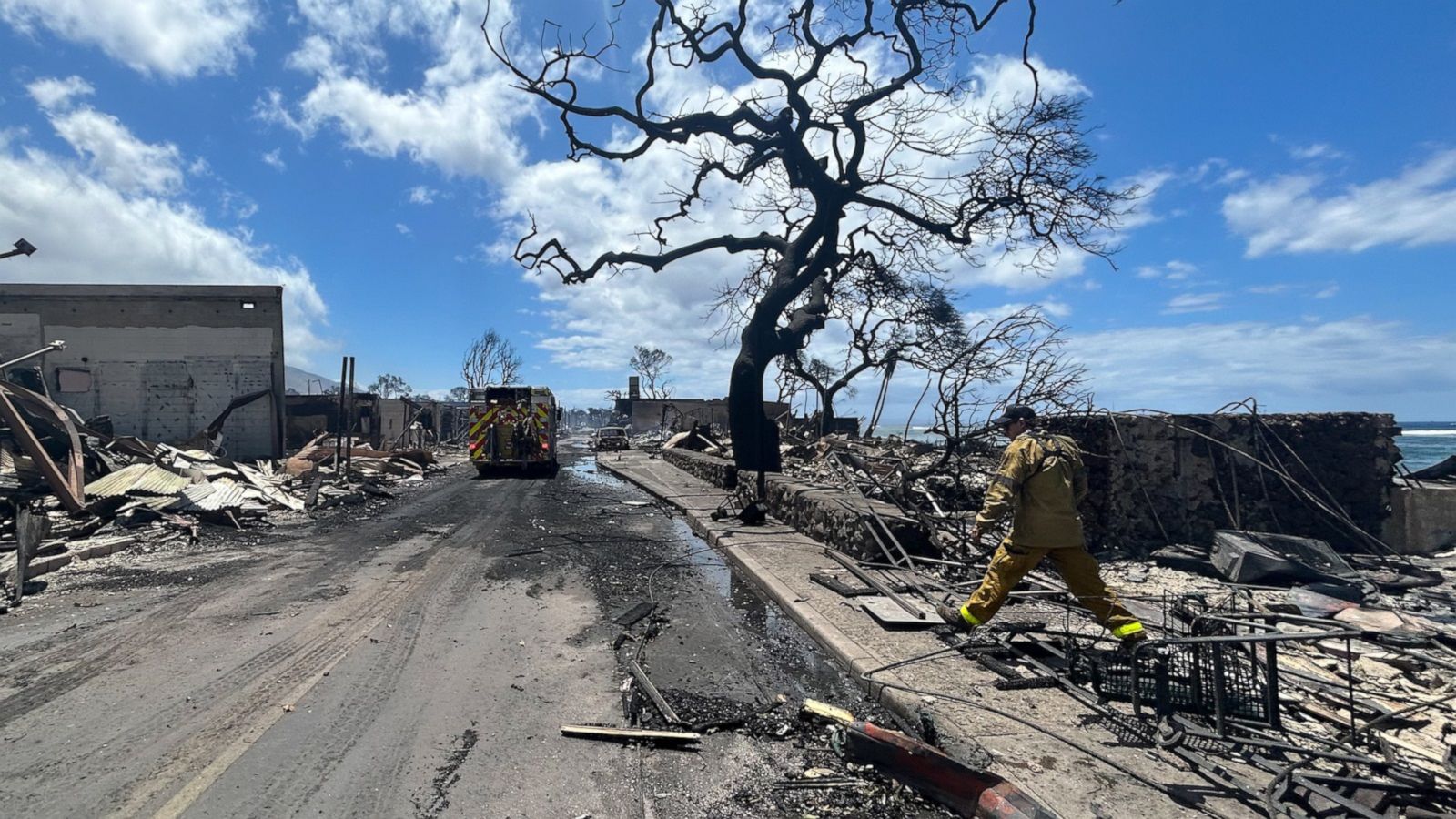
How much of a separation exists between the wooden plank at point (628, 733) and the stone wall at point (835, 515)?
4.72m

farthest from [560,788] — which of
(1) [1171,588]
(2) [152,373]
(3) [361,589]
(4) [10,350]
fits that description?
(4) [10,350]

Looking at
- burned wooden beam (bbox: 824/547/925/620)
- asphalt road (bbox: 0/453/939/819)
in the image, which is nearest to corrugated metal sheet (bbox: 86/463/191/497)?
asphalt road (bbox: 0/453/939/819)

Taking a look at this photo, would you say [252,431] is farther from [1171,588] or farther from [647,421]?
[647,421]

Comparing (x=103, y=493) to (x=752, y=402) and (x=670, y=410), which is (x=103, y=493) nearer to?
(x=752, y=402)

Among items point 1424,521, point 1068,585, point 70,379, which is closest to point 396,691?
point 1068,585

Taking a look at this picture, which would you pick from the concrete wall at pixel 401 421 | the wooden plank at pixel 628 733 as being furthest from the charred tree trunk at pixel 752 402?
the concrete wall at pixel 401 421

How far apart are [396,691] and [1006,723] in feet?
12.2

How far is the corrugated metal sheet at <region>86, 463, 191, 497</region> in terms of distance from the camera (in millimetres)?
11703

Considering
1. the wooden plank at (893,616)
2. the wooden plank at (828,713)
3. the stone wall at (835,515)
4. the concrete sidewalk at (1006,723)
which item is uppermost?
the stone wall at (835,515)

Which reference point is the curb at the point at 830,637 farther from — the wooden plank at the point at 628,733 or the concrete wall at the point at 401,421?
the concrete wall at the point at 401,421

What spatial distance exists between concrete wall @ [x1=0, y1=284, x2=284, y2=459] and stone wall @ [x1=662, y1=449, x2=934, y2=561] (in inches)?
630

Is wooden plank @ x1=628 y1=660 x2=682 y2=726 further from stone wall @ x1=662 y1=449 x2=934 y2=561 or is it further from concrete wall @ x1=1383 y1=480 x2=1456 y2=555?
concrete wall @ x1=1383 y1=480 x2=1456 y2=555

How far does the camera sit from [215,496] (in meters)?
12.6

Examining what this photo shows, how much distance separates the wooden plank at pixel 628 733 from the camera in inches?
160
